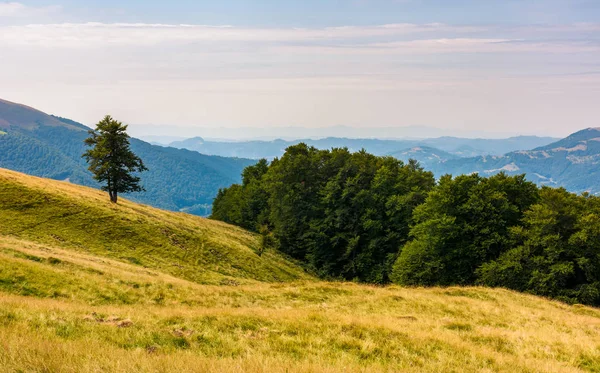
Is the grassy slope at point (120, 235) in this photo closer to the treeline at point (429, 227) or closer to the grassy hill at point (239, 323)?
the grassy hill at point (239, 323)

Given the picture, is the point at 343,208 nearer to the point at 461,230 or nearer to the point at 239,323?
the point at 461,230

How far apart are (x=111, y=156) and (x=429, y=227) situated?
41.9 metres

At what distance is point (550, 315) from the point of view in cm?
2173

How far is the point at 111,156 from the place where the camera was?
48.3 m

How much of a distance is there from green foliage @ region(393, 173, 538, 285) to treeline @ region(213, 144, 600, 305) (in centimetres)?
13

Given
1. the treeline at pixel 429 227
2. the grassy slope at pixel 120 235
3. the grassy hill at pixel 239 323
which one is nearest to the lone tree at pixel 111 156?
the grassy slope at pixel 120 235

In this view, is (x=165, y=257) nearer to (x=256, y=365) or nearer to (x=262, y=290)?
(x=262, y=290)

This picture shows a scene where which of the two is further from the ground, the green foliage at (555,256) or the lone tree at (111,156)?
the lone tree at (111,156)

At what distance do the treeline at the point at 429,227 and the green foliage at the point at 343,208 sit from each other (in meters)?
0.18

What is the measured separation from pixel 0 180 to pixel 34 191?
4.17 meters

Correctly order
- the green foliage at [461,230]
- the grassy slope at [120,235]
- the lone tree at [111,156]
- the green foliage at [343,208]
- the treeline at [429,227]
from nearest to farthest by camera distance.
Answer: the grassy slope at [120,235]
the treeline at [429,227]
the green foliage at [461,230]
the lone tree at [111,156]
the green foliage at [343,208]

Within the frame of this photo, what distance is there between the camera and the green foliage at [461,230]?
43438 millimetres

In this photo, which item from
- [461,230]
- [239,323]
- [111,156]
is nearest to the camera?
[239,323]

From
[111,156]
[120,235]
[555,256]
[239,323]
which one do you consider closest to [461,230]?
[555,256]
